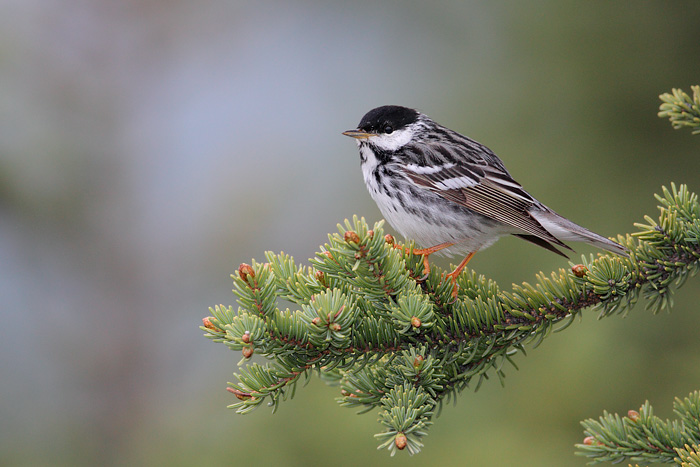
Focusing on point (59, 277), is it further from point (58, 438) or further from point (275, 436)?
point (275, 436)

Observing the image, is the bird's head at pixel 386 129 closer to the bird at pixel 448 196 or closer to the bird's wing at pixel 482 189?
the bird at pixel 448 196

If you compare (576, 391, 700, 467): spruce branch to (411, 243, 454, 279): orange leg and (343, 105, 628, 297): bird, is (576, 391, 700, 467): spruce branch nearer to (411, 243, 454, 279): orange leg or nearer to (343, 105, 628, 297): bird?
(411, 243, 454, 279): orange leg

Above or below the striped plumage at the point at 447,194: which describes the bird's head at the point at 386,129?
above

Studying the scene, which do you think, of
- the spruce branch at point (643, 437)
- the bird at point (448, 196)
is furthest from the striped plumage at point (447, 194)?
the spruce branch at point (643, 437)

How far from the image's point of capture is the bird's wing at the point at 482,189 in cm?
371

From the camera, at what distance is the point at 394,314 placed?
2430 millimetres

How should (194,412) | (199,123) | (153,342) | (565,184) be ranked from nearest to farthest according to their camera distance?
(194,412), (565,184), (153,342), (199,123)

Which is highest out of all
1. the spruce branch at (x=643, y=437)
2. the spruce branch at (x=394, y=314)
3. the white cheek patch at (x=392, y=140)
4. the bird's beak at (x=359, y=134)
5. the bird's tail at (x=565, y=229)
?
the bird's beak at (x=359, y=134)

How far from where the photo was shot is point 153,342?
7012 millimetres

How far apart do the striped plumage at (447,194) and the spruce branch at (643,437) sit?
4.71ft

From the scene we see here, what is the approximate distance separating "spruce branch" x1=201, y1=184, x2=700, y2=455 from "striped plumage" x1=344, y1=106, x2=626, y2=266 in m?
0.93

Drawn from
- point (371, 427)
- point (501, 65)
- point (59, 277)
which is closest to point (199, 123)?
point (59, 277)

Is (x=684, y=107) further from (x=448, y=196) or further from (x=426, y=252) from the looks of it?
(x=448, y=196)

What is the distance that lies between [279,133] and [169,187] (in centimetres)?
144
